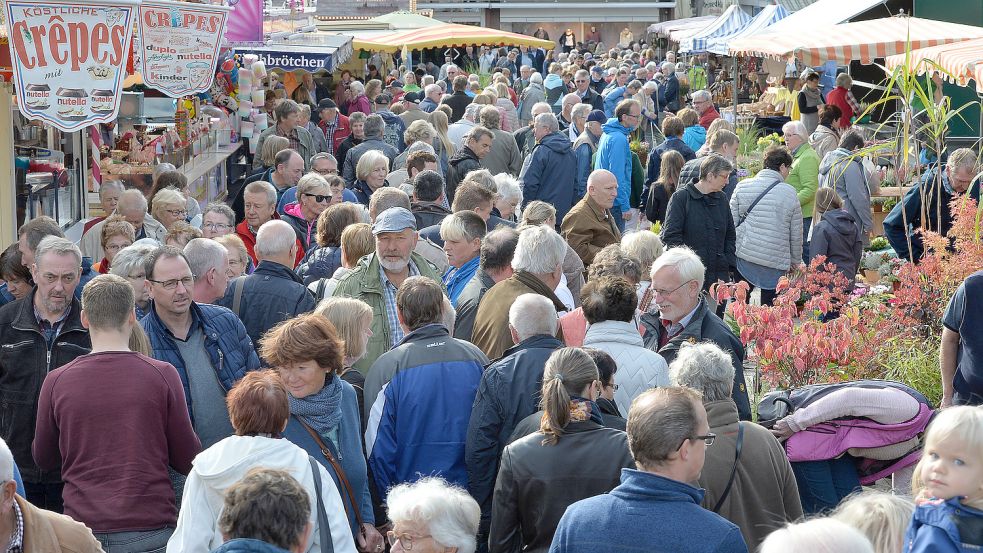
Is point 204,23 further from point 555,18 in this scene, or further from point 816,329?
point 555,18

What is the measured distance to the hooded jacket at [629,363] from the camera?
4.82m

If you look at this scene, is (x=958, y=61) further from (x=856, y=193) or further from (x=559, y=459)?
(x=559, y=459)

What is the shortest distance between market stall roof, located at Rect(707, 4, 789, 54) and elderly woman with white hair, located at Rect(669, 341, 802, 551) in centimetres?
1699

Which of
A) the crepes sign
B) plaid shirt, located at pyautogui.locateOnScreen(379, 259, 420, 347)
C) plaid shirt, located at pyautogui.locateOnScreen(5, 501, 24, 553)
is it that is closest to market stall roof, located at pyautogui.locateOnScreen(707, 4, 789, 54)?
the crepes sign

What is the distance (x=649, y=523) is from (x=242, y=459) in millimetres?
1283

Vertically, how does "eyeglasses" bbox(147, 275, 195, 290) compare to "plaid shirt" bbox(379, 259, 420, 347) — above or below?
above

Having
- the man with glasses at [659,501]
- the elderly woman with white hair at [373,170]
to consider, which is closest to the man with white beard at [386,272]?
the man with glasses at [659,501]

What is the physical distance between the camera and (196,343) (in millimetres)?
4969

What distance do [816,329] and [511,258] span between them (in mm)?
1748

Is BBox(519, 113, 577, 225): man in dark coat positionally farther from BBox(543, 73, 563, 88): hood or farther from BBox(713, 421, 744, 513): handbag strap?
BBox(543, 73, 563, 88): hood

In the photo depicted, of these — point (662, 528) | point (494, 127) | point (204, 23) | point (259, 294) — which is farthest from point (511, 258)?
point (494, 127)

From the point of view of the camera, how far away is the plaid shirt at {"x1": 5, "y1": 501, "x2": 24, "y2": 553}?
343 cm

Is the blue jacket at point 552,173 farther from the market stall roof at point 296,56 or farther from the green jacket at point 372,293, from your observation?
the market stall roof at point 296,56

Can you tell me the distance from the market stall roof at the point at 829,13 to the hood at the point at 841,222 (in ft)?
22.7
